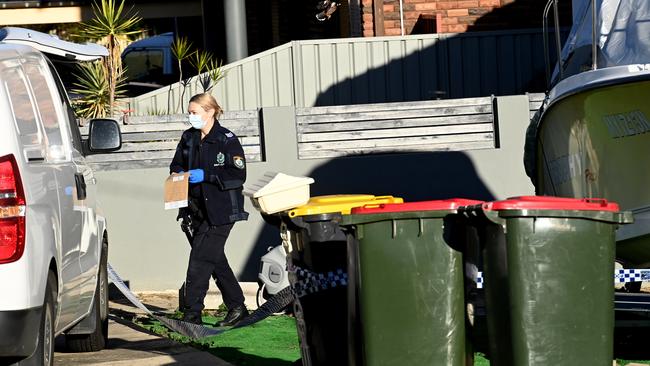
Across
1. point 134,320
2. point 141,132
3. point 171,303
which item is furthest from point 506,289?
point 141,132

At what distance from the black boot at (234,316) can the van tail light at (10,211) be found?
420 cm

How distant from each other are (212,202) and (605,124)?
2.92 meters

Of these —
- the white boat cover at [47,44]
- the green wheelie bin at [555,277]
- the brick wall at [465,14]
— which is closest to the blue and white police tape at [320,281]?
the green wheelie bin at [555,277]

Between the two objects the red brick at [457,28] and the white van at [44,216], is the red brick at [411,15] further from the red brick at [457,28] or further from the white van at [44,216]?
the white van at [44,216]

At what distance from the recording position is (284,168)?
13.1m

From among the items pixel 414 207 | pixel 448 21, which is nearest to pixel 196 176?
pixel 414 207

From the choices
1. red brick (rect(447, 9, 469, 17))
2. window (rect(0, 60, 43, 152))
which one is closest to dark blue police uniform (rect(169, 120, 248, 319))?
window (rect(0, 60, 43, 152))

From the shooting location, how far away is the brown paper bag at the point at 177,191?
379 inches

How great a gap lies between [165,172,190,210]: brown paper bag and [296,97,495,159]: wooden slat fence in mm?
3543

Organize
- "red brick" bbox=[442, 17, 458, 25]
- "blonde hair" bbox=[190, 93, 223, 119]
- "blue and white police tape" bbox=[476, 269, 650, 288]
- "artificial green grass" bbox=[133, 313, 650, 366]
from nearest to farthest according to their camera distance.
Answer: "blue and white police tape" bbox=[476, 269, 650, 288], "artificial green grass" bbox=[133, 313, 650, 366], "blonde hair" bbox=[190, 93, 223, 119], "red brick" bbox=[442, 17, 458, 25]

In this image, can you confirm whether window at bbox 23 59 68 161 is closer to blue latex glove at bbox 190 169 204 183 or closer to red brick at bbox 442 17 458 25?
blue latex glove at bbox 190 169 204 183

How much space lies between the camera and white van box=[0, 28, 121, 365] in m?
5.95

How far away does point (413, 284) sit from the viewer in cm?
623

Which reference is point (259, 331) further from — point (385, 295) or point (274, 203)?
point (385, 295)
